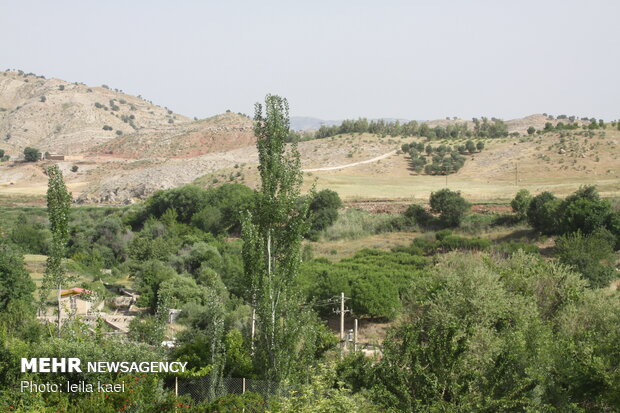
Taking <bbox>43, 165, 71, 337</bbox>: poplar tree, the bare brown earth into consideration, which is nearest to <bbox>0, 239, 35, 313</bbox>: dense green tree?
<bbox>43, 165, 71, 337</bbox>: poplar tree

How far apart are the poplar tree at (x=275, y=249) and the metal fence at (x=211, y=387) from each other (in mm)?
538

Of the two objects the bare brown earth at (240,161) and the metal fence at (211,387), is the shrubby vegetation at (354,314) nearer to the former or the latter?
the metal fence at (211,387)

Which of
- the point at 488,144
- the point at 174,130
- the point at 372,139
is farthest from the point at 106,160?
the point at 488,144

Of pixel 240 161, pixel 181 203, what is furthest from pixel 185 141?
pixel 181 203

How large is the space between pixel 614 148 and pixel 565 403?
214ft

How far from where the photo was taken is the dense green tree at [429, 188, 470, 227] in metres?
49.7

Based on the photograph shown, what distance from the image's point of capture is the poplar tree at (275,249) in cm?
1470

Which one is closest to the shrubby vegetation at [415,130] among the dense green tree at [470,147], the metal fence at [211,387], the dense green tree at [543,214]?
the dense green tree at [470,147]

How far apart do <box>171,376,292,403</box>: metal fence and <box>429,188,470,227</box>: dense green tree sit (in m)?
36.3

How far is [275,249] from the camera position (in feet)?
50.2

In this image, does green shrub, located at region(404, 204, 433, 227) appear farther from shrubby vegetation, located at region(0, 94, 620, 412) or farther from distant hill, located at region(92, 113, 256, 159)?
distant hill, located at region(92, 113, 256, 159)

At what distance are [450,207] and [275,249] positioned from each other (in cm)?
3647

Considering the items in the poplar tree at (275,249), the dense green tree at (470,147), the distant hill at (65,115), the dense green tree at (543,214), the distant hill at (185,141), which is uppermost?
the distant hill at (65,115)

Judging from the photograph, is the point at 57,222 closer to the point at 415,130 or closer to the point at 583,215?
the point at 583,215
